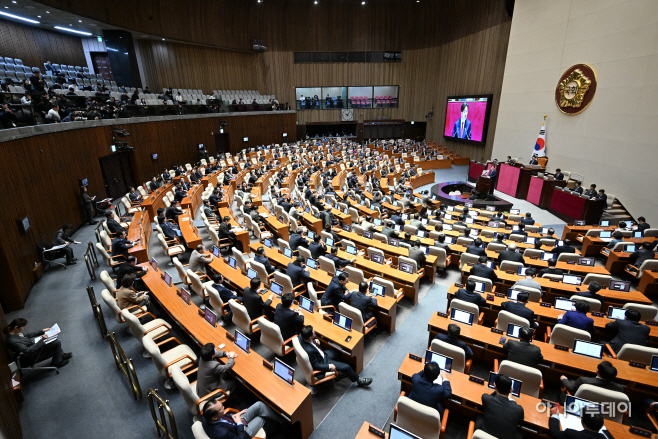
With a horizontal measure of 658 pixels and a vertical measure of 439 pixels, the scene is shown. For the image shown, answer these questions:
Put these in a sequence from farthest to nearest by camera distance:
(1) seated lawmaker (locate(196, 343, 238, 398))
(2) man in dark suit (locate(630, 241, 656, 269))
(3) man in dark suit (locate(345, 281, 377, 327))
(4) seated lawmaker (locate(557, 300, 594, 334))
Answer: (2) man in dark suit (locate(630, 241, 656, 269))
(3) man in dark suit (locate(345, 281, 377, 327))
(4) seated lawmaker (locate(557, 300, 594, 334))
(1) seated lawmaker (locate(196, 343, 238, 398))

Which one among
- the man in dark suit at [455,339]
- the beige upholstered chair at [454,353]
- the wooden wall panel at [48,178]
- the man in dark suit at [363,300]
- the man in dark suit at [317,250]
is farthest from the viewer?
the man in dark suit at [317,250]

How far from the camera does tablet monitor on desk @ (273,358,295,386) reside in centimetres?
383

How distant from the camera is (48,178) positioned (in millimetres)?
8969

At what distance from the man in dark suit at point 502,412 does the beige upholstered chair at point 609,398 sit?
0.88m

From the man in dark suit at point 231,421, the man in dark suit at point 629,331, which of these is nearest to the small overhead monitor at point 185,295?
the man in dark suit at point 231,421

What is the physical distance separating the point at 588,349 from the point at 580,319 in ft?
2.31

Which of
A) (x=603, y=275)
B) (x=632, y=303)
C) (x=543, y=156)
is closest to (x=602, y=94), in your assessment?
(x=543, y=156)

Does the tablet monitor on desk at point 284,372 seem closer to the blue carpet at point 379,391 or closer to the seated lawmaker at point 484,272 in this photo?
the blue carpet at point 379,391

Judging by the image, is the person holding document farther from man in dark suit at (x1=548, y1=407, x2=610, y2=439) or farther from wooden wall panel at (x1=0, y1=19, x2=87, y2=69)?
wooden wall panel at (x1=0, y1=19, x2=87, y2=69)

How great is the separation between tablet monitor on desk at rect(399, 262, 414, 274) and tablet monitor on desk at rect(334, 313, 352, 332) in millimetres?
2574

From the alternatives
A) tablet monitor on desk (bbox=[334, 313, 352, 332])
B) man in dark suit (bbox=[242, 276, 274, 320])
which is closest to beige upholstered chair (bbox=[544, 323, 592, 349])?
tablet monitor on desk (bbox=[334, 313, 352, 332])

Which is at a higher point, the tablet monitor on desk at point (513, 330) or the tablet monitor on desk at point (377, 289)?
the tablet monitor on desk at point (513, 330)

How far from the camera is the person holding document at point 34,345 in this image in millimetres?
4590

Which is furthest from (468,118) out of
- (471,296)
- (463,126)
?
(471,296)
